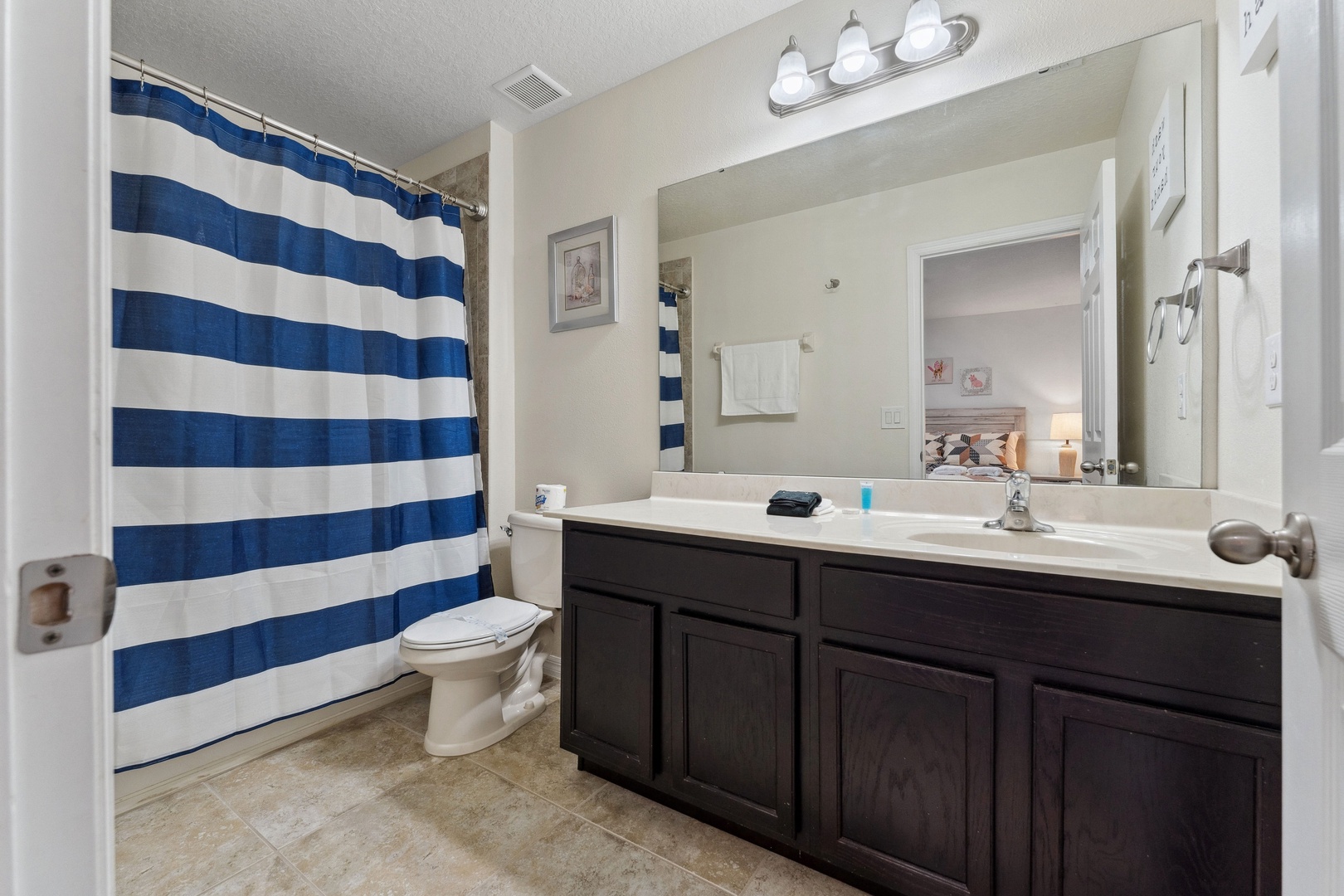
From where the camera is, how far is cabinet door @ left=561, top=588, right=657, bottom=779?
1.51 metres

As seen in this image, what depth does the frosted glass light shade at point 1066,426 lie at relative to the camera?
143 centimetres

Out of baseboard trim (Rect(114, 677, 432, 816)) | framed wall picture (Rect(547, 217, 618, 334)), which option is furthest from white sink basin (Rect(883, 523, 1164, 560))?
baseboard trim (Rect(114, 677, 432, 816))

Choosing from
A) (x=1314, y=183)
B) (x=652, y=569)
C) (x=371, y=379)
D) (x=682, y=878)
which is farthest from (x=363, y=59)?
(x=682, y=878)

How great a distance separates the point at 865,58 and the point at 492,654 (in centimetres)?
210

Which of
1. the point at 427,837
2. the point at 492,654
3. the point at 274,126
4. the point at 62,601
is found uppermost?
the point at 274,126

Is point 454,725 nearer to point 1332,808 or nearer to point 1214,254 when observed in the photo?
point 1332,808

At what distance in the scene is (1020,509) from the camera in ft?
4.44

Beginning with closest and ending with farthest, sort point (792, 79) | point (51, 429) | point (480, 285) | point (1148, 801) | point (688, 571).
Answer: point (51, 429)
point (1148, 801)
point (688, 571)
point (792, 79)
point (480, 285)

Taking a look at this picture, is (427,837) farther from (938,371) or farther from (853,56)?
(853,56)

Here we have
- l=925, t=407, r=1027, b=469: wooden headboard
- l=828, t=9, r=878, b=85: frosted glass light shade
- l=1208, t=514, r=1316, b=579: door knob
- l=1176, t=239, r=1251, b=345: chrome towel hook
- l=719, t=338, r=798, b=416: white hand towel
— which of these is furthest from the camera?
l=719, t=338, r=798, b=416: white hand towel

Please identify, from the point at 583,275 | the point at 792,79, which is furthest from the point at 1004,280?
the point at 583,275

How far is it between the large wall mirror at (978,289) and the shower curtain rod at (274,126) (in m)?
1.03

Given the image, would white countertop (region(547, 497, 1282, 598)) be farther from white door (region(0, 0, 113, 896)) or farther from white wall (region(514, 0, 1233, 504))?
white door (region(0, 0, 113, 896))

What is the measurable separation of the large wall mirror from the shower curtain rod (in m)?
1.03
